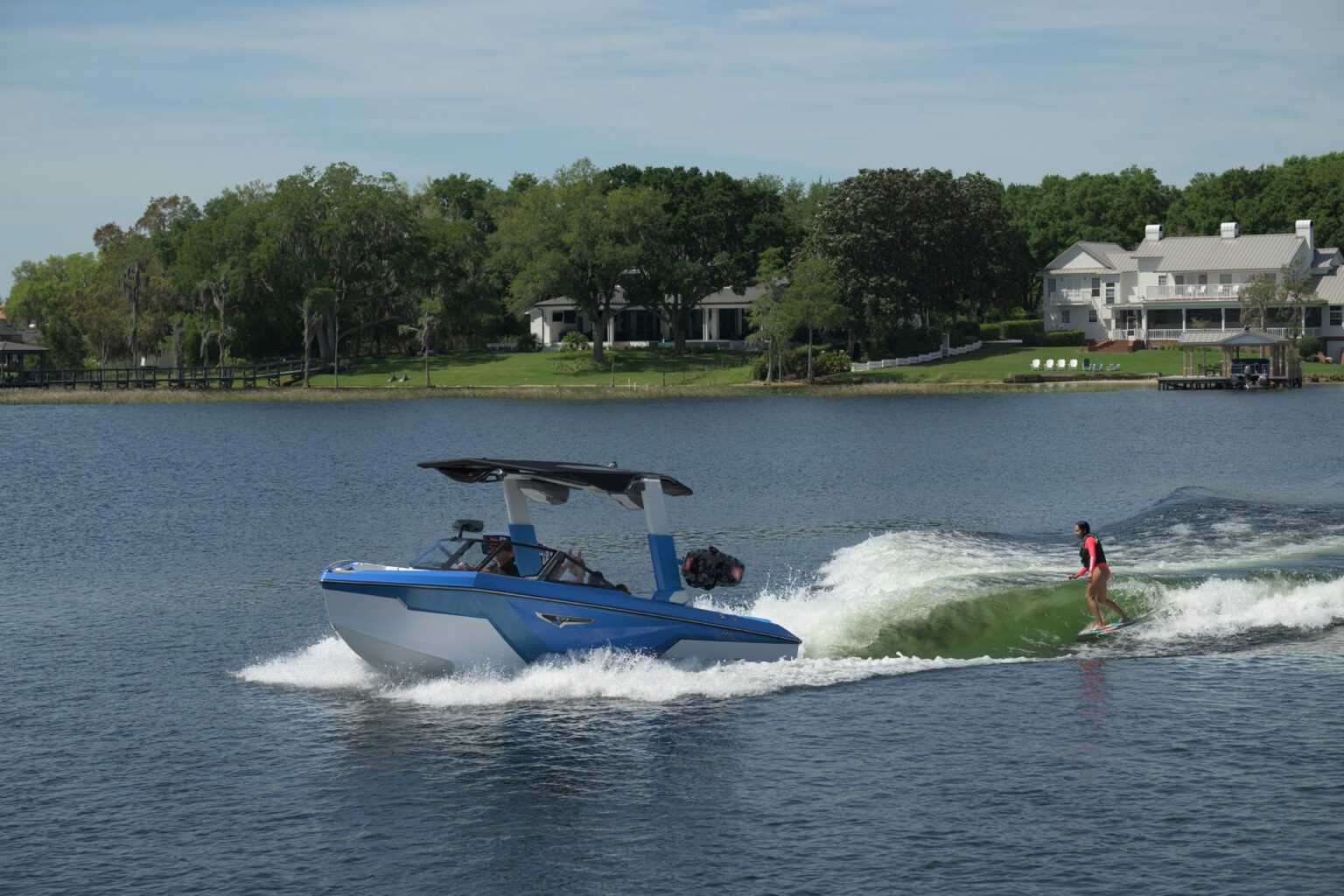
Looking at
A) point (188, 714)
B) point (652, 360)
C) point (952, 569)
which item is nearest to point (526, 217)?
point (652, 360)

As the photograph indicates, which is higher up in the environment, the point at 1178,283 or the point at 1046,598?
the point at 1178,283

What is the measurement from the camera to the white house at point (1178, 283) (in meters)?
133

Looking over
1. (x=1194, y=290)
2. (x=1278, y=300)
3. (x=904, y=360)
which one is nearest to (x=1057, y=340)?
(x=1194, y=290)

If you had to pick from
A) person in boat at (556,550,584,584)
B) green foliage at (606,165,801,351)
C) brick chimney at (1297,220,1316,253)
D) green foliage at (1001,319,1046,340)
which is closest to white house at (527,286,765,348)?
green foliage at (606,165,801,351)

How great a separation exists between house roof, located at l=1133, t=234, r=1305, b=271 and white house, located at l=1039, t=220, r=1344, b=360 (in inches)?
3.4

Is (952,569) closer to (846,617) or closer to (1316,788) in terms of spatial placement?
(846,617)

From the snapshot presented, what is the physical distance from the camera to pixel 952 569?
35.1 meters

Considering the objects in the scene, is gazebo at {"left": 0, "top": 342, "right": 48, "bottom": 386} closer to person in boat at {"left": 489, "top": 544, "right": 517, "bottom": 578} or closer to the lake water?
the lake water

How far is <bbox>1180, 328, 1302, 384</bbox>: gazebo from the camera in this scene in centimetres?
11694

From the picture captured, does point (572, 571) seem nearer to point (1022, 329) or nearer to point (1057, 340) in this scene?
point (1057, 340)

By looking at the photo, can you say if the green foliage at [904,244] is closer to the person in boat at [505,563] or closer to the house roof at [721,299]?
the house roof at [721,299]

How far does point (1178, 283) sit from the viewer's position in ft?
459

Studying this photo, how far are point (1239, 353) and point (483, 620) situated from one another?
115 m

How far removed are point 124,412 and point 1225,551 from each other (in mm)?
98152
